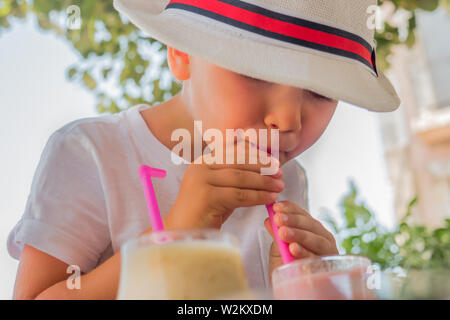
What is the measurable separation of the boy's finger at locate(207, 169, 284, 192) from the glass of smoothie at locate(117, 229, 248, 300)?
115 mm

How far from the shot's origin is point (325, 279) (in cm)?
32

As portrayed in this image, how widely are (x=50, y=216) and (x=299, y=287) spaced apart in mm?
324

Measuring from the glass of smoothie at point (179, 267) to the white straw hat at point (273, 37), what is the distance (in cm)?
22

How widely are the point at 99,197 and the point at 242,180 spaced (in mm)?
254

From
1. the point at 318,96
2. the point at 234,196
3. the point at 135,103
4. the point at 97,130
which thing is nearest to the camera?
Result: the point at 234,196

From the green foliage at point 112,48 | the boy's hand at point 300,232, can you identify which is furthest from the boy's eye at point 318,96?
the green foliage at point 112,48

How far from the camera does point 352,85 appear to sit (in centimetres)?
54

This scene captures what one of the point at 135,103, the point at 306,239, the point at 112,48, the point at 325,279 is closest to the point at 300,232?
the point at 306,239

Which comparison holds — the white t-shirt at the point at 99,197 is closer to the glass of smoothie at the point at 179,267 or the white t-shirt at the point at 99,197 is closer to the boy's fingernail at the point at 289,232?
the boy's fingernail at the point at 289,232

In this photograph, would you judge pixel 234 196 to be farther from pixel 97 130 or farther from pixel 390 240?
pixel 390 240

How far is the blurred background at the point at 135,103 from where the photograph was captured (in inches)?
30.2

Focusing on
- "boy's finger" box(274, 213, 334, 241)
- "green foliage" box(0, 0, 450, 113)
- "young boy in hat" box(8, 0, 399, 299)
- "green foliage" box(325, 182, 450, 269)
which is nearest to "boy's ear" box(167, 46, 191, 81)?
"young boy in hat" box(8, 0, 399, 299)

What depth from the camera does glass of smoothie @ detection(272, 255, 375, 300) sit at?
0.32 metres

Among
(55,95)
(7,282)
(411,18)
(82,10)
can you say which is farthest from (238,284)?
(411,18)
